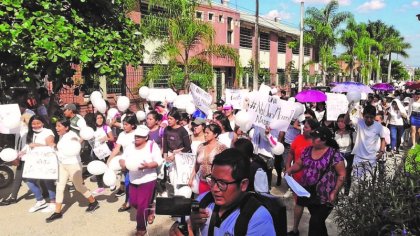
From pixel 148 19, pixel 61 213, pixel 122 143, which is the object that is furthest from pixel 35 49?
pixel 148 19

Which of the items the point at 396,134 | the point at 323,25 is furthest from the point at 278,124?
the point at 323,25

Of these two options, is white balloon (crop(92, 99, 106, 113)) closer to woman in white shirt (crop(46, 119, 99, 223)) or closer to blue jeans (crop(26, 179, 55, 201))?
woman in white shirt (crop(46, 119, 99, 223))

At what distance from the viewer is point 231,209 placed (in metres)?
2.21

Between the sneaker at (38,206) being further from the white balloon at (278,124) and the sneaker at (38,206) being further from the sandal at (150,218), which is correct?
the white balloon at (278,124)

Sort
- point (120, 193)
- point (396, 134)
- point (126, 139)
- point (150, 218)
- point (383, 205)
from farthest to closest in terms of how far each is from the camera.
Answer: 1. point (396, 134)
2. point (120, 193)
3. point (126, 139)
4. point (150, 218)
5. point (383, 205)

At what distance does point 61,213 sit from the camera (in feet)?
19.1

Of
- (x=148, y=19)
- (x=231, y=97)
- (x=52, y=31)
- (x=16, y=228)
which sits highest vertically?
(x=148, y=19)

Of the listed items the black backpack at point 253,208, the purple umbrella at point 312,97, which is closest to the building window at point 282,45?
the purple umbrella at point 312,97

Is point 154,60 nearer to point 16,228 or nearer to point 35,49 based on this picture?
point 35,49

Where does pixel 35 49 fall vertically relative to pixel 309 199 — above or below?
above

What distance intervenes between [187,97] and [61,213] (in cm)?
398

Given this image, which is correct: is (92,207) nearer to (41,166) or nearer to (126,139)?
(41,166)

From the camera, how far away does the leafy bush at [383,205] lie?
2.64 meters

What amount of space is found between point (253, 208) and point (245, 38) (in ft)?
100
